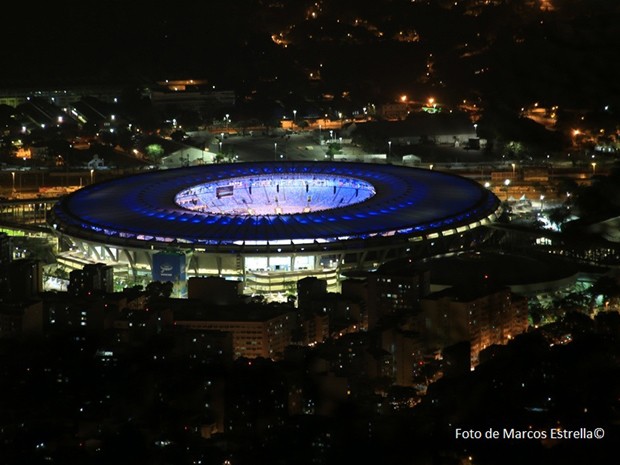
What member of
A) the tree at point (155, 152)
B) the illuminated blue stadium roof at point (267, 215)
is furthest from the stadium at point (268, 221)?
the tree at point (155, 152)

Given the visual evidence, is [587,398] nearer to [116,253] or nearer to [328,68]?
[116,253]

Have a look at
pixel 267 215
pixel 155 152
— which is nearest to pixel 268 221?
pixel 267 215

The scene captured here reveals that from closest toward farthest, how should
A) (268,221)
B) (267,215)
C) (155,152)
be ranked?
(268,221) < (267,215) < (155,152)

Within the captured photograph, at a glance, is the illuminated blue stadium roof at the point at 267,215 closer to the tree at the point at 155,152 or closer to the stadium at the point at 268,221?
the stadium at the point at 268,221

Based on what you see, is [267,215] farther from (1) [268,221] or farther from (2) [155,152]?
(2) [155,152]

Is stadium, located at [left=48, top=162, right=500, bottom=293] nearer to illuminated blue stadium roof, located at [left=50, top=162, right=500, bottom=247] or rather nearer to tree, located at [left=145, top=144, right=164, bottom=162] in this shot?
illuminated blue stadium roof, located at [left=50, top=162, right=500, bottom=247]

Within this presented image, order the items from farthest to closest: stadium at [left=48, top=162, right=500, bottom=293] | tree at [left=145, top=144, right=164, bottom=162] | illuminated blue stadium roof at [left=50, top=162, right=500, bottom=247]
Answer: tree at [left=145, top=144, right=164, bottom=162], illuminated blue stadium roof at [left=50, top=162, right=500, bottom=247], stadium at [left=48, top=162, right=500, bottom=293]

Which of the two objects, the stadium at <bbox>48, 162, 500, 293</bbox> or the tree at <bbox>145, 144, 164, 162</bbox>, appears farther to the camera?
the tree at <bbox>145, 144, 164, 162</bbox>

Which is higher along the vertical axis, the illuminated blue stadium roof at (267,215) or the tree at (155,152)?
the illuminated blue stadium roof at (267,215)

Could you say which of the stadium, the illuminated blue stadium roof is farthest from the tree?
the stadium
